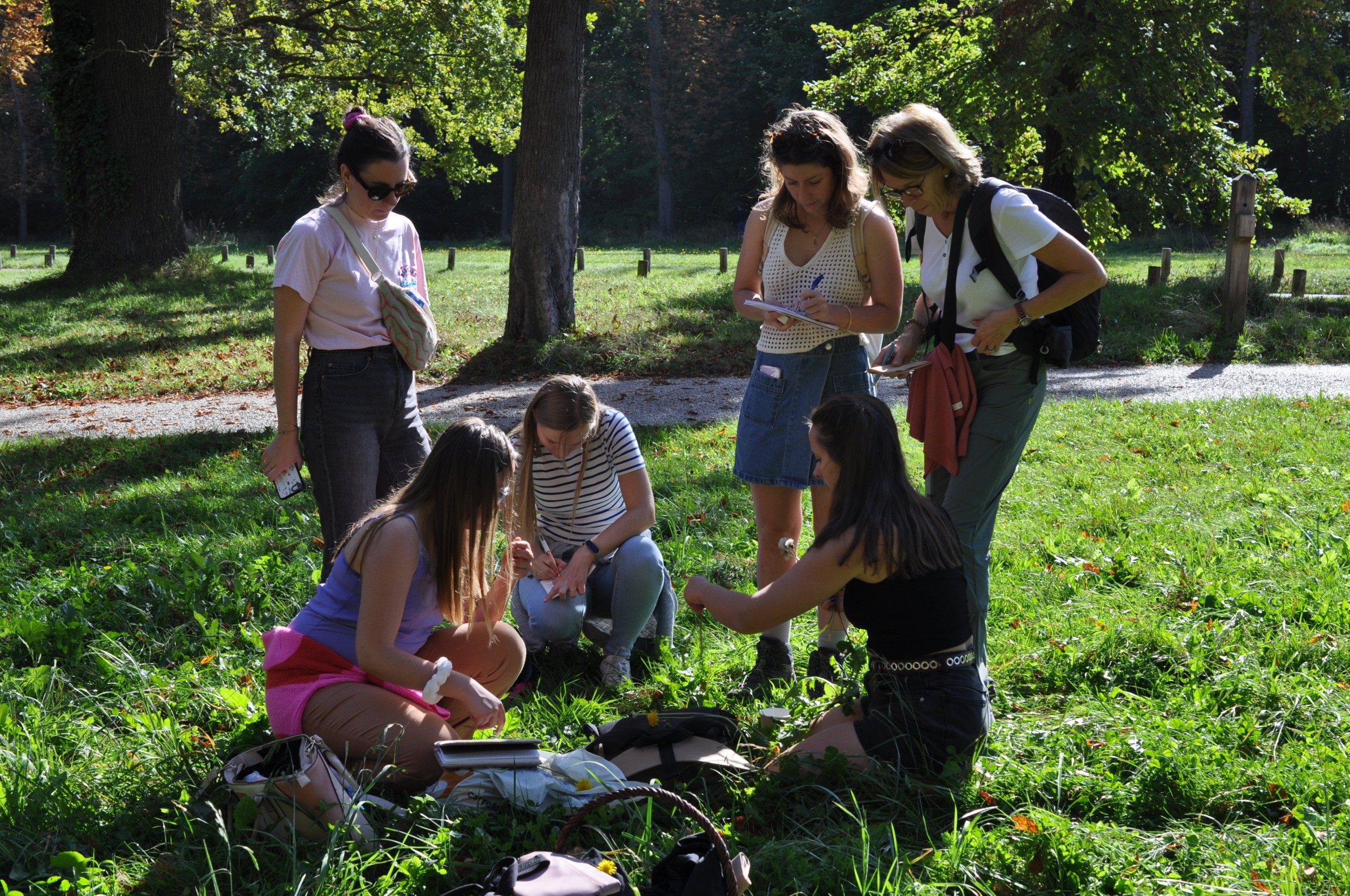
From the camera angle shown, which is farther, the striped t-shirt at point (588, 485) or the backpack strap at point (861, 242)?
the striped t-shirt at point (588, 485)

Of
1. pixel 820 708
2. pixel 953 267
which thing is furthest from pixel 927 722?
pixel 953 267

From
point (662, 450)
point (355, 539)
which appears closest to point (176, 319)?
point (662, 450)

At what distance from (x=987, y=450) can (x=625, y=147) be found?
47.6m

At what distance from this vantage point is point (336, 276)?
12.7 feet

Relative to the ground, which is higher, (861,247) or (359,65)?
(359,65)

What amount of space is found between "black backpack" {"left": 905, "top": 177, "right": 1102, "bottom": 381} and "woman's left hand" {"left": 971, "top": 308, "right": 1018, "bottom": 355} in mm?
48

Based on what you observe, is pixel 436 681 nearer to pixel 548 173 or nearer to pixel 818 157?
pixel 818 157

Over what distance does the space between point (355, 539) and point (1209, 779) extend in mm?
2598

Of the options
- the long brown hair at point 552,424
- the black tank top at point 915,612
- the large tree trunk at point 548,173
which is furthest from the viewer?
the large tree trunk at point 548,173

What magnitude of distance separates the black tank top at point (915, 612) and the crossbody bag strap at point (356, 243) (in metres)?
2.15

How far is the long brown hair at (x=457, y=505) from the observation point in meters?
3.20

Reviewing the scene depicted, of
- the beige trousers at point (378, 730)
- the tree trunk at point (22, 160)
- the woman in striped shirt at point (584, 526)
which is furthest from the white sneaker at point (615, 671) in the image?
the tree trunk at point (22, 160)

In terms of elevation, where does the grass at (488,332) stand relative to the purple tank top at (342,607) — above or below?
above

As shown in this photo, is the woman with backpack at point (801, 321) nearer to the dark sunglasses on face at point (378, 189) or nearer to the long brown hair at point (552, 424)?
the long brown hair at point (552, 424)
